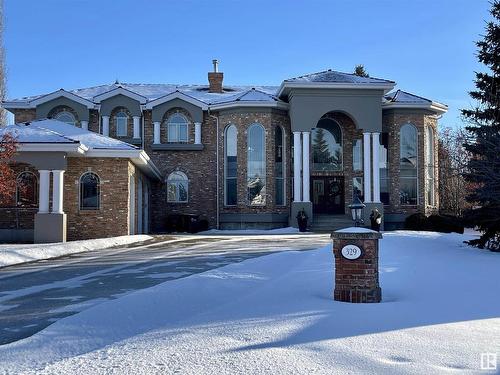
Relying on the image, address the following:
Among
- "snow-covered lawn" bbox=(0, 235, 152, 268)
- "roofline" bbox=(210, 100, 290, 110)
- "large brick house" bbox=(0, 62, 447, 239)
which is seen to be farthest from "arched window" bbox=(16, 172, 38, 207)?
"roofline" bbox=(210, 100, 290, 110)

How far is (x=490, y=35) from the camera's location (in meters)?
14.5

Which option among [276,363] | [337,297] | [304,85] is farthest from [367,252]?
[304,85]

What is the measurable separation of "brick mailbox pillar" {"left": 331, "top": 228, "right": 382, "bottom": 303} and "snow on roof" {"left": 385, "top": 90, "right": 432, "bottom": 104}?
2401cm

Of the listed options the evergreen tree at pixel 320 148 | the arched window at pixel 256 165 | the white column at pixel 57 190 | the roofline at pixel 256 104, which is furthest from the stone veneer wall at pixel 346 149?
the white column at pixel 57 190

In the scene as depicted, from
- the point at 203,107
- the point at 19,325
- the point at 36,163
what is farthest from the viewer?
the point at 203,107

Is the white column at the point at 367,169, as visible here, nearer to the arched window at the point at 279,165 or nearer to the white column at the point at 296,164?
the white column at the point at 296,164

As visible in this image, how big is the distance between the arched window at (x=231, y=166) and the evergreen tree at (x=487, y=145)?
631 inches

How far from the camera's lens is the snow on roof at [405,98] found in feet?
97.4

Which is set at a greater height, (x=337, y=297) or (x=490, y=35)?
(x=490, y=35)

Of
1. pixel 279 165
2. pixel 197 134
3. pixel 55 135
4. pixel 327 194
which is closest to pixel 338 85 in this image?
pixel 279 165

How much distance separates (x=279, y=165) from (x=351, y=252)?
885 inches

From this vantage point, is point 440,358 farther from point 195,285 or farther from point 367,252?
point 195,285

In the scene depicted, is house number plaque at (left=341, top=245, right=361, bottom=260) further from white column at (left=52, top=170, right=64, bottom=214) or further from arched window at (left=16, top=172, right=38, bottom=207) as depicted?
arched window at (left=16, top=172, right=38, bottom=207)

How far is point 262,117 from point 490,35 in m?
15.7
